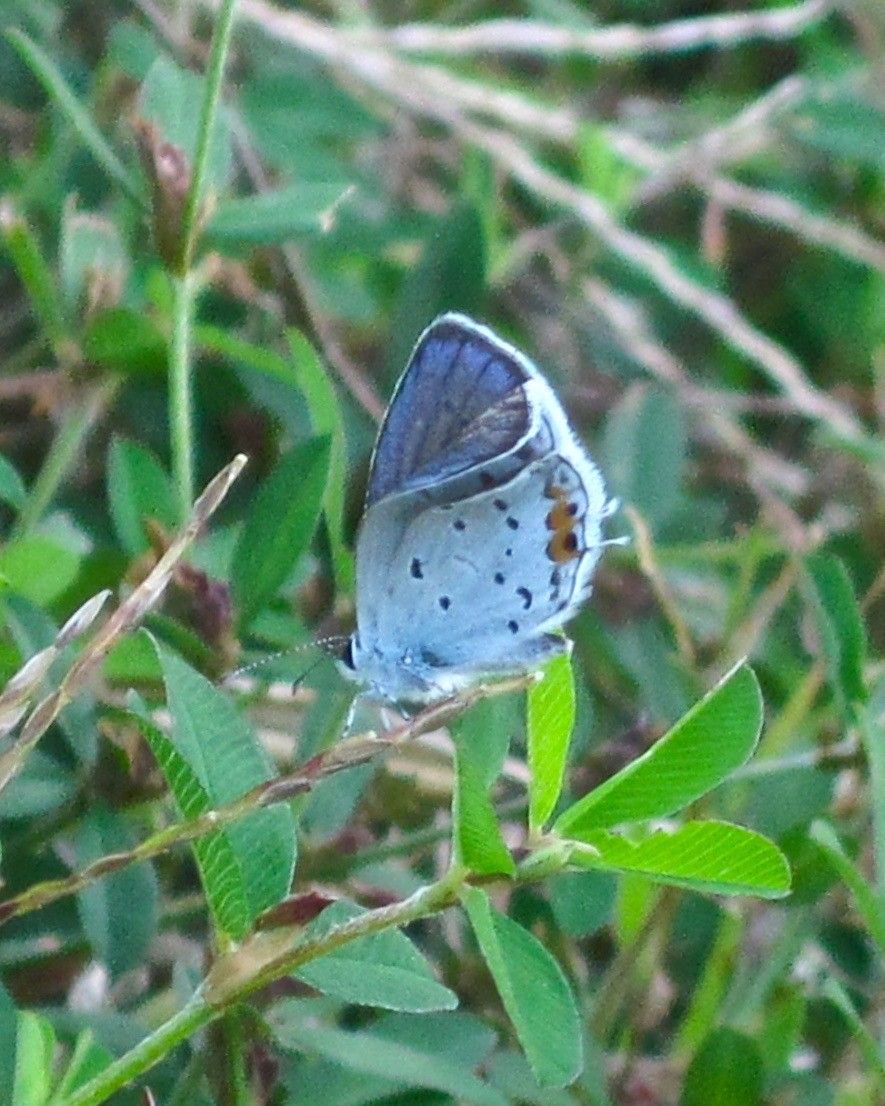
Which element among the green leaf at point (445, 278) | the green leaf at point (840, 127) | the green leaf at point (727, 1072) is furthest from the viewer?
the green leaf at point (840, 127)

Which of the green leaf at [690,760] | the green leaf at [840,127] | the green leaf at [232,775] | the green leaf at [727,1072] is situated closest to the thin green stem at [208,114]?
the green leaf at [232,775]

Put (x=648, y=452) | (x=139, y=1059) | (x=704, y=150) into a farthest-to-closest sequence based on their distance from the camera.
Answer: (x=704, y=150), (x=648, y=452), (x=139, y=1059)

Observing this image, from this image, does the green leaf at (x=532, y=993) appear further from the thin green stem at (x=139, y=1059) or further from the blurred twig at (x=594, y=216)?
the blurred twig at (x=594, y=216)

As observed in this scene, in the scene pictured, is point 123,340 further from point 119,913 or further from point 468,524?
point 119,913

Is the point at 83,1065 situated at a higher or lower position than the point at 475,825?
lower

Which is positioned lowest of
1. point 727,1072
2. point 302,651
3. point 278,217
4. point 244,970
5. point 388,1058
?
point 727,1072

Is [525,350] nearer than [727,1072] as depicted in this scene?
No

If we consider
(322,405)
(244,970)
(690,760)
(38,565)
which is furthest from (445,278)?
(244,970)
